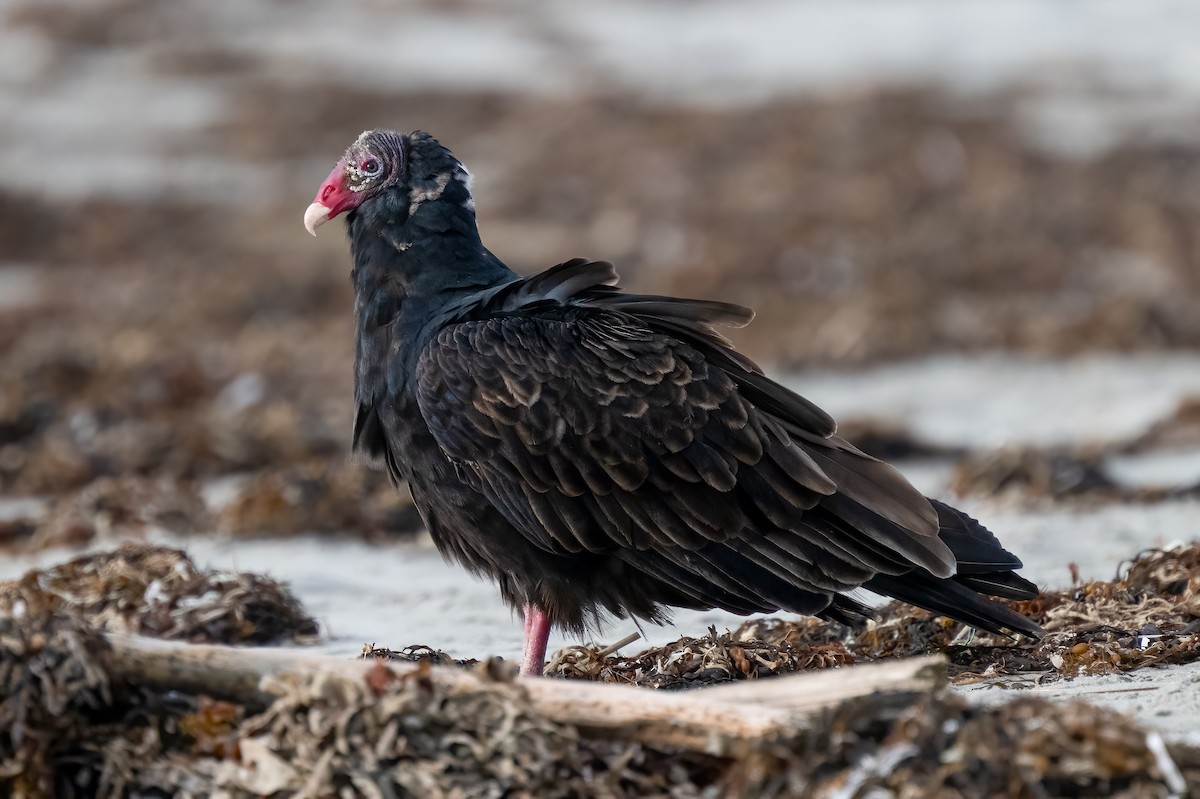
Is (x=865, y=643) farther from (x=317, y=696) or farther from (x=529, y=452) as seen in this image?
(x=317, y=696)

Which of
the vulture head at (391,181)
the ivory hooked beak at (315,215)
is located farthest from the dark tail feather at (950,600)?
the ivory hooked beak at (315,215)

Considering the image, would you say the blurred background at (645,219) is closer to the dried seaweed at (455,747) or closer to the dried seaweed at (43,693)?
the dried seaweed at (455,747)

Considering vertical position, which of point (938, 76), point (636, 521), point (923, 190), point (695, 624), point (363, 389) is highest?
point (938, 76)

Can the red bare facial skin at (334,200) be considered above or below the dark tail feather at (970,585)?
above

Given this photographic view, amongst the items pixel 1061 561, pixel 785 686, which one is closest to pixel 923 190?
pixel 1061 561

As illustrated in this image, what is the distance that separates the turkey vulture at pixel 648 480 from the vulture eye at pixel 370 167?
2.54 ft

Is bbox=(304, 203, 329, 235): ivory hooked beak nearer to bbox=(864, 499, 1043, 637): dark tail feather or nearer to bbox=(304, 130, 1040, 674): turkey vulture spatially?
bbox=(304, 130, 1040, 674): turkey vulture

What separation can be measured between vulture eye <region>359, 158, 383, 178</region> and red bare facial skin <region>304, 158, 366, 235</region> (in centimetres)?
7

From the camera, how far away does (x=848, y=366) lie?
38.6 ft

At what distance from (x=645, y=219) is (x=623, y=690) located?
14.3 m

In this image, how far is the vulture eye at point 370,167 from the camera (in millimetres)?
4672

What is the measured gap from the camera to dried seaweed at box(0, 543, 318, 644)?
4.64 meters

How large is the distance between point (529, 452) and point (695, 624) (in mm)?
1495

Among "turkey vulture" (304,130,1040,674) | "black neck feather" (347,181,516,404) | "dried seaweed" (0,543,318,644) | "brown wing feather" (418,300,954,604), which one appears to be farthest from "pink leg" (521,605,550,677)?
"dried seaweed" (0,543,318,644)
